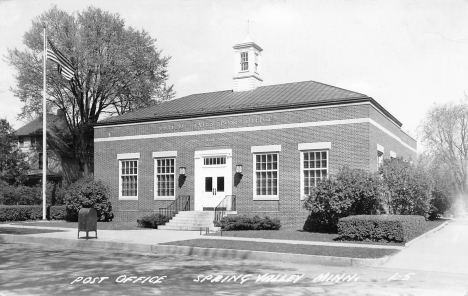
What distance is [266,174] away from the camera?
2486 centimetres

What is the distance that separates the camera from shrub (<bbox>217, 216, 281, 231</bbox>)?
22078mm

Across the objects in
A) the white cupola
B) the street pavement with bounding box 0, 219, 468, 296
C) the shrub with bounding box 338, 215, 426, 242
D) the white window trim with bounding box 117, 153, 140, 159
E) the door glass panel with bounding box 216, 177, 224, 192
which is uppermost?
the white cupola

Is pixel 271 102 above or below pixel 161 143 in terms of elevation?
above

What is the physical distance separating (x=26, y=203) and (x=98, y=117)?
10.3 m

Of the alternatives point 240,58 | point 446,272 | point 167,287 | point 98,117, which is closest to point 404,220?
point 446,272

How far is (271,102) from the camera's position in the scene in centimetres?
→ 2588

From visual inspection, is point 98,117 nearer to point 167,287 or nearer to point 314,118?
point 314,118

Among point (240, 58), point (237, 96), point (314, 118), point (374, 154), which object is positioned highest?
point (240, 58)

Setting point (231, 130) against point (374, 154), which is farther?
point (231, 130)

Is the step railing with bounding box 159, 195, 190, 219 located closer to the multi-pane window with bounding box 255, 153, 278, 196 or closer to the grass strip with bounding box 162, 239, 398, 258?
the multi-pane window with bounding box 255, 153, 278, 196

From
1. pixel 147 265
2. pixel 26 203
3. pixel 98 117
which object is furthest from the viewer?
pixel 98 117

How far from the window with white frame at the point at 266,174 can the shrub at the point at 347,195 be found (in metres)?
3.75

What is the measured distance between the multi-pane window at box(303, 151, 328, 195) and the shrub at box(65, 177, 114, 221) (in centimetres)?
1171

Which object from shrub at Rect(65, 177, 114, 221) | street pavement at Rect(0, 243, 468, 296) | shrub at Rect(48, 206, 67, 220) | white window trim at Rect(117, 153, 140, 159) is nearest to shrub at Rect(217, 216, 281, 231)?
white window trim at Rect(117, 153, 140, 159)
